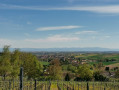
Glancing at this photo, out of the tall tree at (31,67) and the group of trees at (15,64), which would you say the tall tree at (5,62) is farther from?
the tall tree at (31,67)

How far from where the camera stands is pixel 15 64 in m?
42.2

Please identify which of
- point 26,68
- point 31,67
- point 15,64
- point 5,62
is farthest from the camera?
point 26,68

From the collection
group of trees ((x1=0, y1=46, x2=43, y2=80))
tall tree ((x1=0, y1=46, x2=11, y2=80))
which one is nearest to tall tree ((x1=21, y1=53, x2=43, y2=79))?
group of trees ((x1=0, y1=46, x2=43, y2=80))

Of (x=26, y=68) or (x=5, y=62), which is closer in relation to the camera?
(x=5, y=62)

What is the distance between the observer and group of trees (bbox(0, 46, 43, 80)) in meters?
→ 37.8

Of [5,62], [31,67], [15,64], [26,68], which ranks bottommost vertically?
[26,68]

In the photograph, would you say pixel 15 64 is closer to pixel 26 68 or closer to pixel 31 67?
pixel 26 68

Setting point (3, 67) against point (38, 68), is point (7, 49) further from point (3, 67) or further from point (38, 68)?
point (38, 68)

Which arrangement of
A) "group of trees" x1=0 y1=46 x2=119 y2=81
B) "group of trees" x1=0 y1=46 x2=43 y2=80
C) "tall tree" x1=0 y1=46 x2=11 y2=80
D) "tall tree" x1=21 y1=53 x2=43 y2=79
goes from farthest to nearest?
"tall tree" x1=21 y1=53 x2=43 y2=79 → "group of trees" x1=0 y1=46 x2=119 y2=81 → "group of trees" x1=0 y1=46 x2=43 y2=80 → "tall tree" x1=0 y1=46 x2=11 y2=80

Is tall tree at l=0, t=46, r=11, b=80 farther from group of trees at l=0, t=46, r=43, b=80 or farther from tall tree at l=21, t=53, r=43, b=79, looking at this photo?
tall tree at l=21, t=53, r=43, b=79

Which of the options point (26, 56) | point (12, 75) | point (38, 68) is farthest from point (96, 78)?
point (12, 75)

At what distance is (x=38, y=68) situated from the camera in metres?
47.5

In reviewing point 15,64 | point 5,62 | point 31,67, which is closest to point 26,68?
point 31,67

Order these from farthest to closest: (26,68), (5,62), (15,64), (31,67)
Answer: (26,68) → (31,67) → (15,64) → (5,62)
